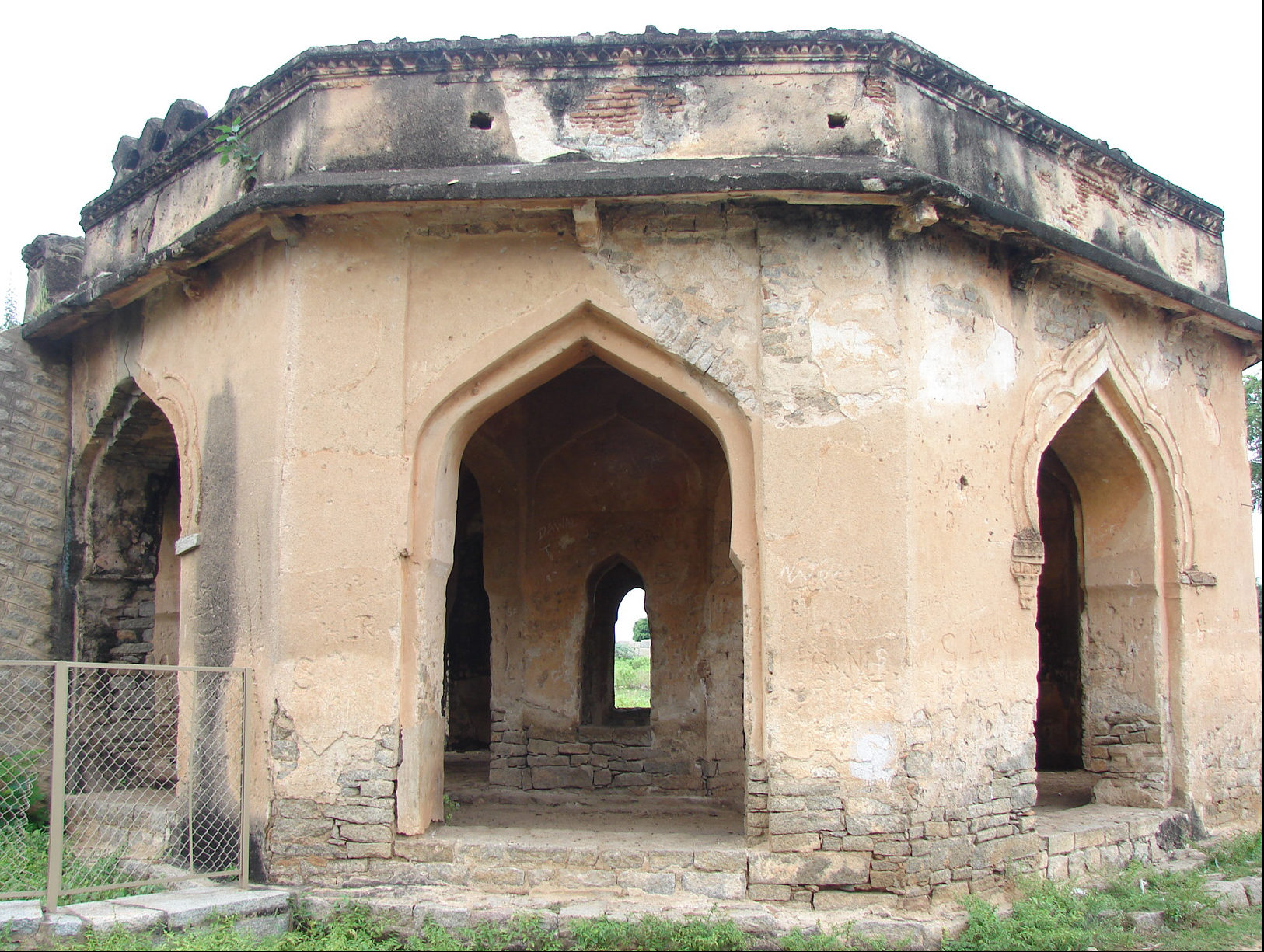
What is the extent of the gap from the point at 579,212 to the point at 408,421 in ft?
4.93

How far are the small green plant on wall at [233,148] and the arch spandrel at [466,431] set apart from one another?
1977 mm

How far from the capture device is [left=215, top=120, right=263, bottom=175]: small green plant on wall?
6.84 metres

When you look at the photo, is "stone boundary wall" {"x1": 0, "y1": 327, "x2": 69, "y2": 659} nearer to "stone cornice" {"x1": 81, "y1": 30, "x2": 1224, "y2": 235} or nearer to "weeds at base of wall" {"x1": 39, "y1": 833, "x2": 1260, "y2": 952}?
"stone cornice" {"x1": 81, "y1": 30, "x2": 1224, "y2": 235}

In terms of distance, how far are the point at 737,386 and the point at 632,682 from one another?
16606 millimetres

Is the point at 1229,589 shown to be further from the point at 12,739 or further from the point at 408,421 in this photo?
the point at 12,739

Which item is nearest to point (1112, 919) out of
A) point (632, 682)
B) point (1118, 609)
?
point (1118, 609)

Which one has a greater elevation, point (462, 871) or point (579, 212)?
point (579, 212)

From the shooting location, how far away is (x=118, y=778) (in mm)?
8133

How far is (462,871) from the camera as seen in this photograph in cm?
586

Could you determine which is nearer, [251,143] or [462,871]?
[462,871]

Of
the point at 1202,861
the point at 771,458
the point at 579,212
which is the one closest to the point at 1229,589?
the point at 1202,861

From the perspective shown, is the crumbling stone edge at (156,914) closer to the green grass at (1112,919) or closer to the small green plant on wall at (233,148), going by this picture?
the green grass at (1112,919)

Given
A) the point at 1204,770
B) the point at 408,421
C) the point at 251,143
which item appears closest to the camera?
the point at 408,421

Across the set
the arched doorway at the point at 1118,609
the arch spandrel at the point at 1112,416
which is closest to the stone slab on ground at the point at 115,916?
the arch spandrel at the point at 1112,416
